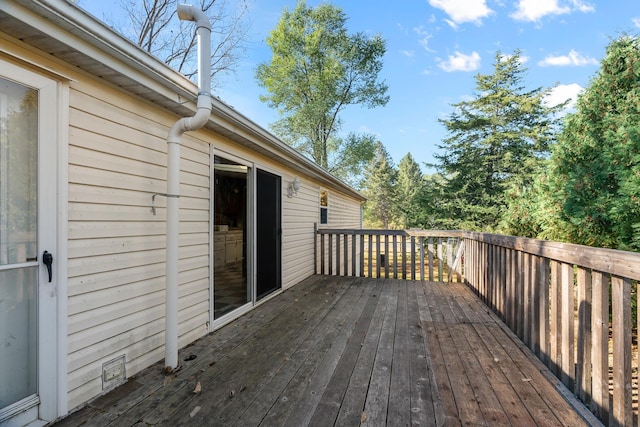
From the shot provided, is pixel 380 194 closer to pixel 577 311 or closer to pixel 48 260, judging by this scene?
pixel 577 311

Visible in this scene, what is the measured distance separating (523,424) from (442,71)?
12.5 m

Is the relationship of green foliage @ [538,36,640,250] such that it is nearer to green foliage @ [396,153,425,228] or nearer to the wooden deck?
the wooden deck

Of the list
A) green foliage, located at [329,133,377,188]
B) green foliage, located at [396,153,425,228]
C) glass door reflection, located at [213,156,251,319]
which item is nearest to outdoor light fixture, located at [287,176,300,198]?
glass door reflection, located at [213,156,251,319]

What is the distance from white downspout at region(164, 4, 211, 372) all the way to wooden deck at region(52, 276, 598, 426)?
13.9 inches

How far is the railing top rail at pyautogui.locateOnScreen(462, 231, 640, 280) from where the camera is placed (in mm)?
1377

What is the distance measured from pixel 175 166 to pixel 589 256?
9.52 ft

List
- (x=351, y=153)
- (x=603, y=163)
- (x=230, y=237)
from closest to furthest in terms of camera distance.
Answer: (x=603, y=163)
(x=230, y=237)
(x=351, y=153)

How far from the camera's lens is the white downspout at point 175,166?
2238 millimetres

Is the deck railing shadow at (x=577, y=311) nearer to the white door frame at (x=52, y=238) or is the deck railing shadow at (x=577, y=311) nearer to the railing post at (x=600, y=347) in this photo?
the railing post at (x=600, y=347)

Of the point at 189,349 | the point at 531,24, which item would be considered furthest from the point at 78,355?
the point at 531,24

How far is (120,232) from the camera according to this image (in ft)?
6.81

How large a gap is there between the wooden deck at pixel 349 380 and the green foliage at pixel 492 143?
8.74 meters

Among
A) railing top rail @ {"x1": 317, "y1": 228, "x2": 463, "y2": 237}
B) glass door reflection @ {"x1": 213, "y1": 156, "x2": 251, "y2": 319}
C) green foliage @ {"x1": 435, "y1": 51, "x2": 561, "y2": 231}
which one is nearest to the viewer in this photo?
glass door reflection @ {"x1": 213, "y1": 156, "x2": 251, "y2": 319}

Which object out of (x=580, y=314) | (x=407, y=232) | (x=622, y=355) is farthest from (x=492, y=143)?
(x=622, y=355)
